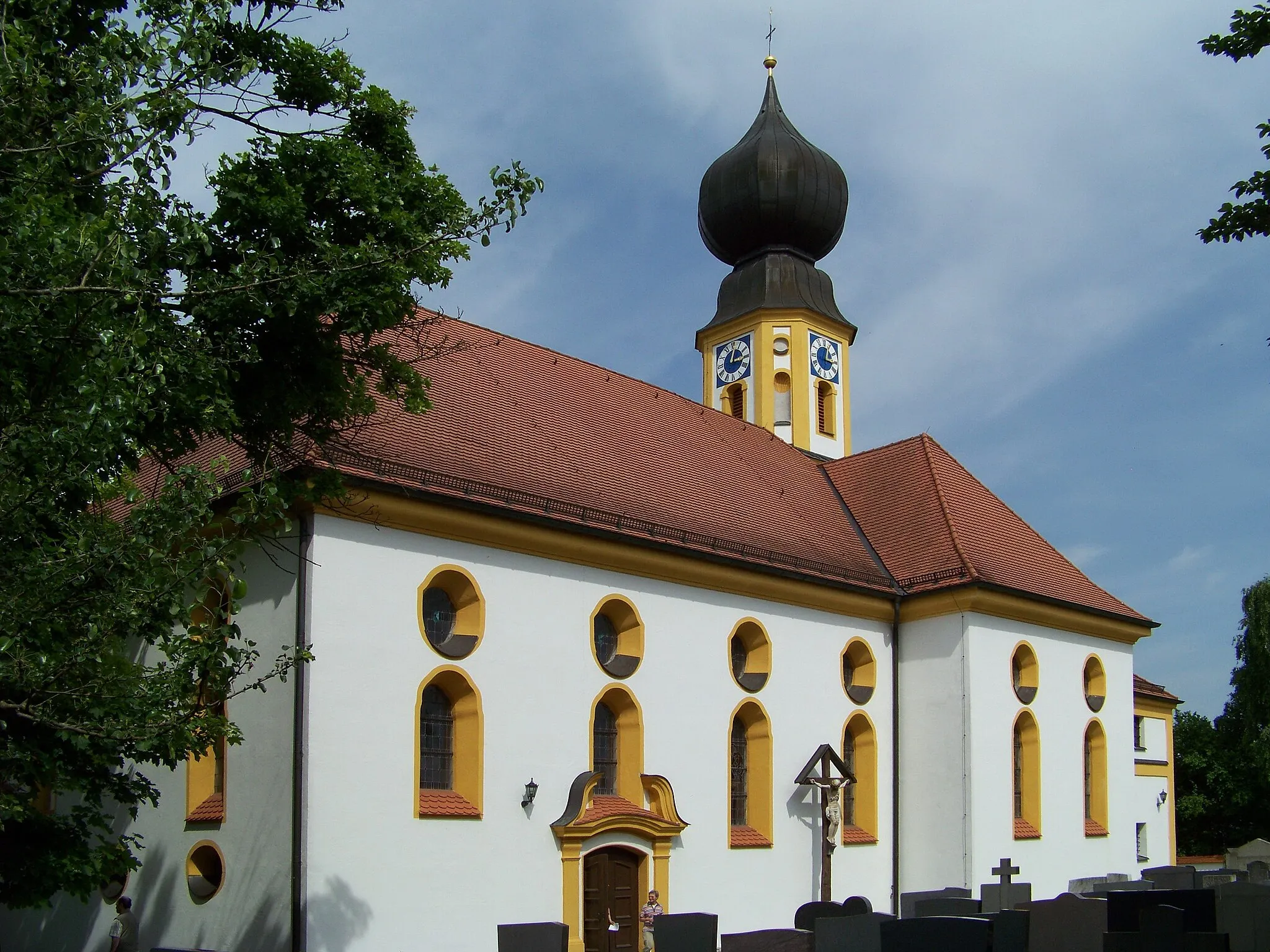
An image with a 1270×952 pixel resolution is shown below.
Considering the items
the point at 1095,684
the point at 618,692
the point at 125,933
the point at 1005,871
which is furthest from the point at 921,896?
the point at 125,933

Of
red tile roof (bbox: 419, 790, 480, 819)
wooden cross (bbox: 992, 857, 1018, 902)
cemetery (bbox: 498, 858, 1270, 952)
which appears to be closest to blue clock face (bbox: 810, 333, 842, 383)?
wooden cross (bbox: 992, 857, 1018, 902)

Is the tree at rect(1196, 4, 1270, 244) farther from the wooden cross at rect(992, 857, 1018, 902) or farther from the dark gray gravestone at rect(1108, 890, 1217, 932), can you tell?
the wooden cross at rect(992, 857, 1018, 902)

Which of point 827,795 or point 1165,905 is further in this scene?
point 827,795

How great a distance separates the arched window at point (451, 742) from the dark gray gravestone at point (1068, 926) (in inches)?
237

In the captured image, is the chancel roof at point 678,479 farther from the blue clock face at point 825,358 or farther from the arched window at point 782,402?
the blue clock face at point 825,358

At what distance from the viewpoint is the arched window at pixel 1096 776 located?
77.0ft

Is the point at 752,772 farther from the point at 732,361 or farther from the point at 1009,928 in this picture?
the point at 732,361

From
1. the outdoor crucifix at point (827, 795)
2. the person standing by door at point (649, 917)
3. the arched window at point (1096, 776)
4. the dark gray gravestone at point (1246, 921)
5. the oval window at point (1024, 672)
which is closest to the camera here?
the dark gray gravestone at point (1246, 921)

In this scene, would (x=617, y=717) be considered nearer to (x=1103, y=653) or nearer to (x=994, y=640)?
(x=994, y=640)

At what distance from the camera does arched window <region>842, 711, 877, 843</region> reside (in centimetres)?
2081

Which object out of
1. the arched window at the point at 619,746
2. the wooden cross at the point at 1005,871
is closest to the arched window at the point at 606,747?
the arched window at the point at 619,746

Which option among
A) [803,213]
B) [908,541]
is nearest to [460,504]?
[908,541]

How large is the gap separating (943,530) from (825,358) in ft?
26.7

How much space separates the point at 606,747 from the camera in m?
17.2
